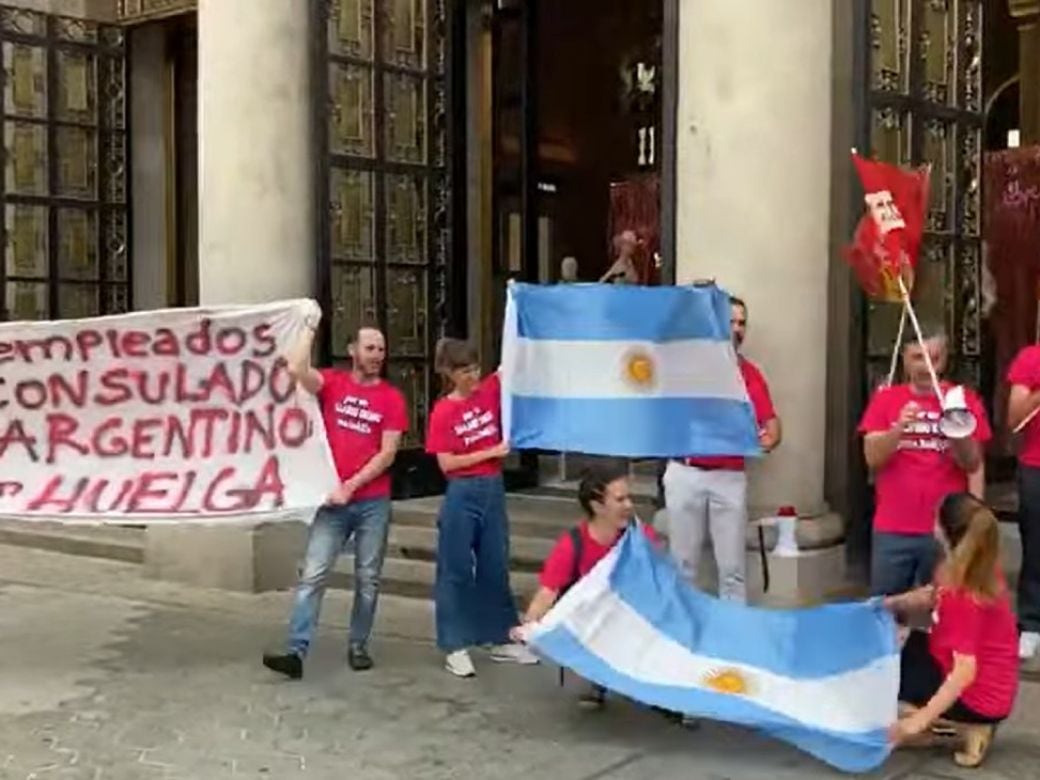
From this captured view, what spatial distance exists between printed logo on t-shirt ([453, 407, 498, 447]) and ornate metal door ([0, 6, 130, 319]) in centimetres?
708

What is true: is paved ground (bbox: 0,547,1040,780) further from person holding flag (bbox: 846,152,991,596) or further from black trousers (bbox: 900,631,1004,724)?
person holding flag (bbox: 846,152,991,596)

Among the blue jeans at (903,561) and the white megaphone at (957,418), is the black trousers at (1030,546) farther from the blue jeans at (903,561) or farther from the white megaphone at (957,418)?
the white megaphone at (957,418)

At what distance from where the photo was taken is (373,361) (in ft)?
25.3

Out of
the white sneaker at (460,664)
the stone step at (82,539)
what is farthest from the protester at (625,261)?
the white sneaker at (460,664)

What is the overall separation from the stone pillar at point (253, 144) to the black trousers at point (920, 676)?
547 cm

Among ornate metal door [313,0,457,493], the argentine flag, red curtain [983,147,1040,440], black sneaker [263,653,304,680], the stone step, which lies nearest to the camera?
the argentine flag

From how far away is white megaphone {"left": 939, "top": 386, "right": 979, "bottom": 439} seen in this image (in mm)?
6566

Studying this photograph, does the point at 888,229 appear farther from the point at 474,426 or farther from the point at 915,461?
the point at 474,426

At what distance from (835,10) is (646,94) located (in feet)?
20.7

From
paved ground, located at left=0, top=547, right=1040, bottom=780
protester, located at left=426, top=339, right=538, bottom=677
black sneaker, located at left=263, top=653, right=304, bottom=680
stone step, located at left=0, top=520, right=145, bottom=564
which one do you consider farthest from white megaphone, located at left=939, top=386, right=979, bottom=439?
stone step, located at left=0, top=520, right=145, bottom=564

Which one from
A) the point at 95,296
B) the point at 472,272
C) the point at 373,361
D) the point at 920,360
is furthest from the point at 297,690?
the point at 95,296

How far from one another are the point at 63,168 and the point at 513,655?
25.2 ft

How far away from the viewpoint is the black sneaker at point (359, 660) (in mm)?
7875

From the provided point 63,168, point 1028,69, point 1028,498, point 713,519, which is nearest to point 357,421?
point 713,519
